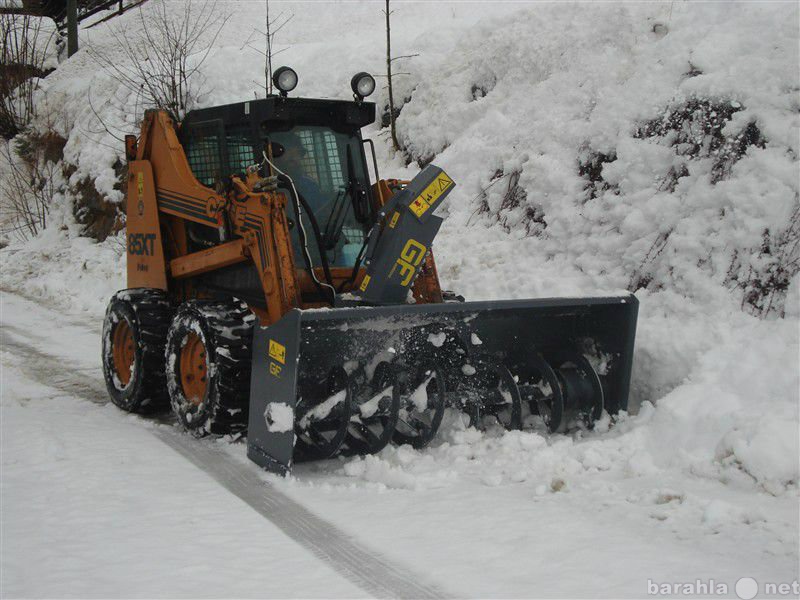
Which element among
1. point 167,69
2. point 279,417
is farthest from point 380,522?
point 167,69

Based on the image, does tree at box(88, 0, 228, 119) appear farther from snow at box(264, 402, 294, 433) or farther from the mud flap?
snow at box(264, 402, 294, 433)

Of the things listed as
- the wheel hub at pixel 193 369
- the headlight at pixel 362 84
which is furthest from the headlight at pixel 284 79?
the wheel hub at pixel 193 369

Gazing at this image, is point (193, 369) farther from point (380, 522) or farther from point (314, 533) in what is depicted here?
point (380, 522)

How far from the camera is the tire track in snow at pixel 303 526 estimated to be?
3133mm

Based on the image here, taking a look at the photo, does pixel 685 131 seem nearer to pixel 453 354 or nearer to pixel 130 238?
pixel 453 354

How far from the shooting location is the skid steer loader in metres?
4.66

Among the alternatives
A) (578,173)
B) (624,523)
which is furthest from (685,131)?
(624,523)

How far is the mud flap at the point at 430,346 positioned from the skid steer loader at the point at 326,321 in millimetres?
10

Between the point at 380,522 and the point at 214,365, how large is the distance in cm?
174

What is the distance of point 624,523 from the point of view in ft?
11.9

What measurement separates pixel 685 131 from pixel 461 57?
234 inches

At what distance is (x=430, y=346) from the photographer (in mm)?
5082

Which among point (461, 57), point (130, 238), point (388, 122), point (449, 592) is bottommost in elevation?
point (449, 592)

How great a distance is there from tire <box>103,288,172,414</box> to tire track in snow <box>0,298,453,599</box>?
0.77ft
